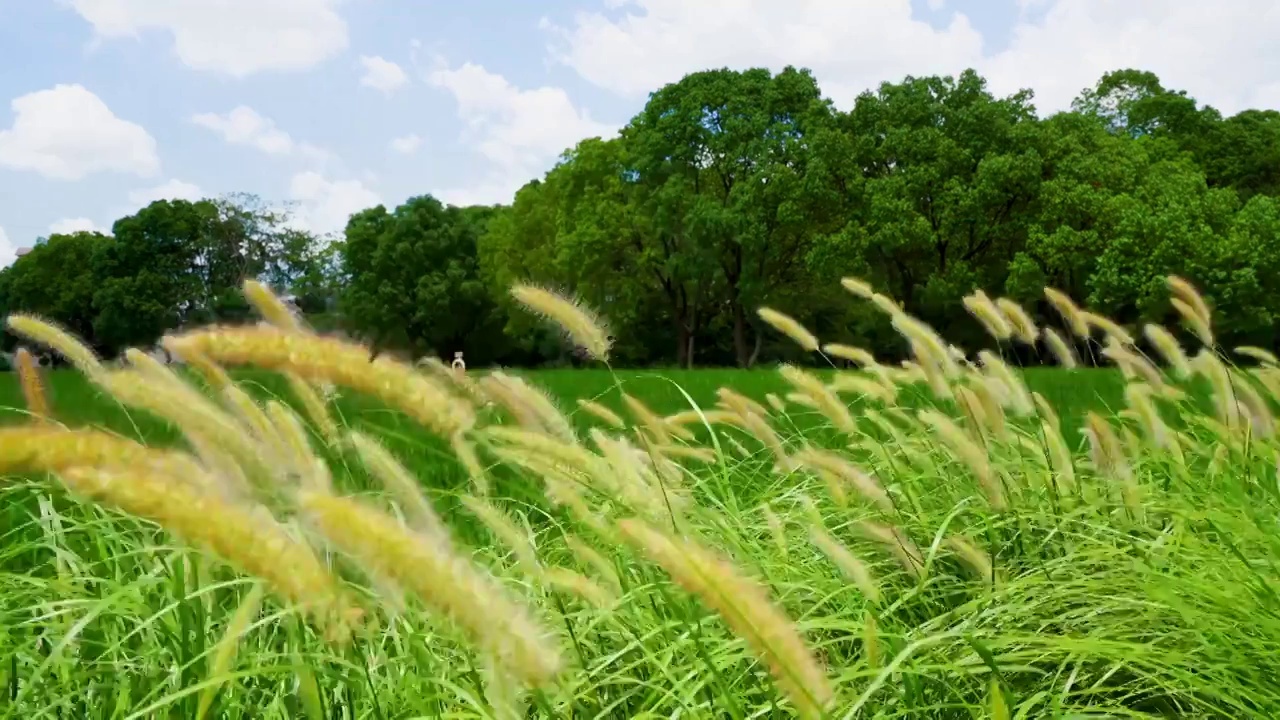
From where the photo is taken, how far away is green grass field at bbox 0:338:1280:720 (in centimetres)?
116

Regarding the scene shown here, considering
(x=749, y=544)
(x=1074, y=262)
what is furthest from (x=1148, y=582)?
(x=1074, y=262)

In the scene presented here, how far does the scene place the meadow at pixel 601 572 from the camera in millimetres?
1157

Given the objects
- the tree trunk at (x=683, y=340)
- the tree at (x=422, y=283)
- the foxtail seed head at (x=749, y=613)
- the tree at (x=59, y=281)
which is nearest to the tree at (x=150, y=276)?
the tree at (x=59, y=281)

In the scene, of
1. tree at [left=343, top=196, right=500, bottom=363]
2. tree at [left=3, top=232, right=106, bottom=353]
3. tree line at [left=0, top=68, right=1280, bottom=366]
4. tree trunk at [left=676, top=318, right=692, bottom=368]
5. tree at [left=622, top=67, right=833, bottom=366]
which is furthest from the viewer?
tree at [left=3, top=232, right=106, bottom=353]

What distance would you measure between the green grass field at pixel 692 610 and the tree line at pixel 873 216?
17.3 metres

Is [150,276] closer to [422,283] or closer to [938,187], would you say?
[422,283]

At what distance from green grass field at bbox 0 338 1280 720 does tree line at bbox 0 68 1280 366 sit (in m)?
17.3

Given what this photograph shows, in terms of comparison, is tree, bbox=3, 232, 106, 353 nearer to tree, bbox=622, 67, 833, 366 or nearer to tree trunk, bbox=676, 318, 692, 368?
tree trunk, bbox=676, 318, 692, 368

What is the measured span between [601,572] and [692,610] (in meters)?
0.57

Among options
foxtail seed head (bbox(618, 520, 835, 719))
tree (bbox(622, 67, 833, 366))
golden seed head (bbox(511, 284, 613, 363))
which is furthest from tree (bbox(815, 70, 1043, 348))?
foxtail seed head (bbox(618, 520, 835, 719))

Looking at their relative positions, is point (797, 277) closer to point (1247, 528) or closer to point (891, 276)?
point (891, 276)

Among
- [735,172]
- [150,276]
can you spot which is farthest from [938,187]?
[150,276]

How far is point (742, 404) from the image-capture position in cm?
295

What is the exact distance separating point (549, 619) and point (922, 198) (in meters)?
24.4
